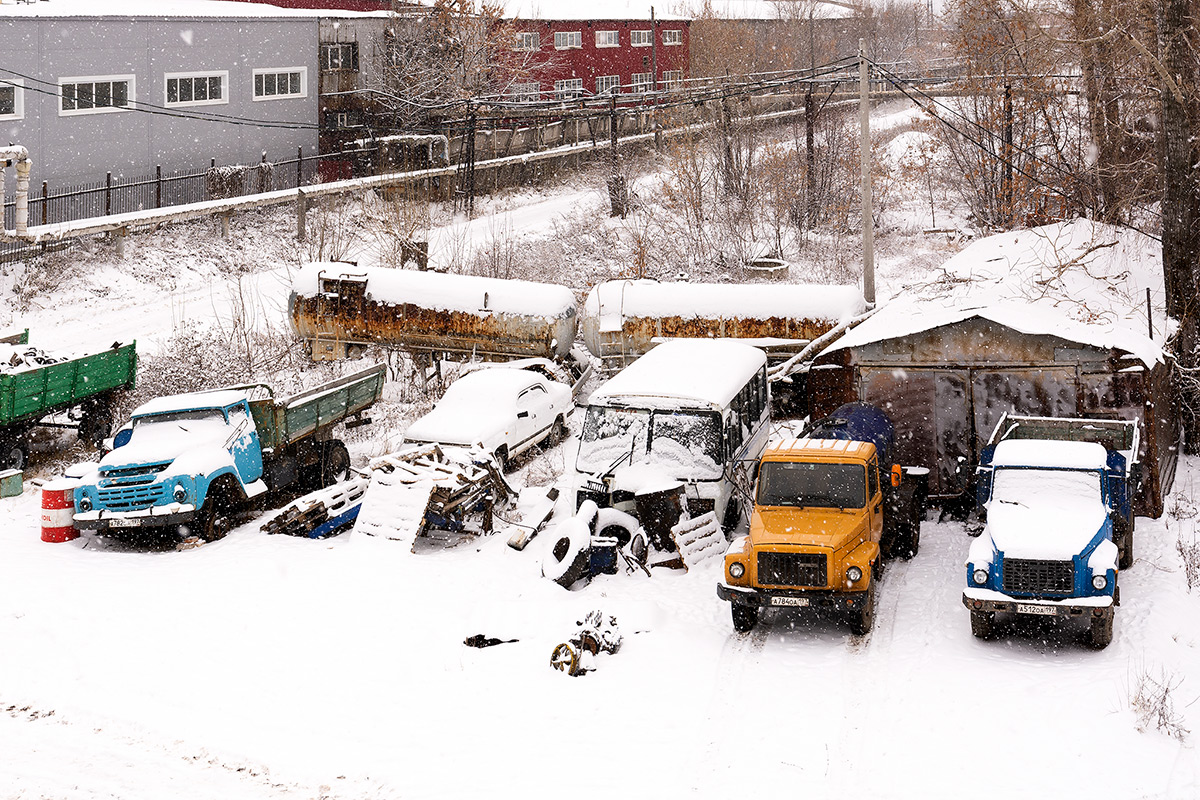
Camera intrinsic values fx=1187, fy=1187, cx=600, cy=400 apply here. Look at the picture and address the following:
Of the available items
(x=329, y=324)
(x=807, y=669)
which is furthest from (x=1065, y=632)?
(x=329, y=324)

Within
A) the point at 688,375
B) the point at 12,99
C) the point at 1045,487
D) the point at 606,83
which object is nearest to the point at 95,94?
the point at 12,99

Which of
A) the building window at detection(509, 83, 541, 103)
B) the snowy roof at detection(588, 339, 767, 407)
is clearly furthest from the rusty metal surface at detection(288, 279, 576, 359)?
the building window at detection(509, 83, 541, 103)

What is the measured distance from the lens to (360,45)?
150 feet

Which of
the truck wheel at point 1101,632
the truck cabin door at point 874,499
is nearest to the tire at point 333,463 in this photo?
the truck cabin door at point 874,499

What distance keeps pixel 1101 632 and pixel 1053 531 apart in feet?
3.77

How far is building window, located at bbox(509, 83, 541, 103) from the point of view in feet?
170

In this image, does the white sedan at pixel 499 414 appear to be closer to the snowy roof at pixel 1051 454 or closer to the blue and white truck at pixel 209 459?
the blue and white truck at pixel 209 459

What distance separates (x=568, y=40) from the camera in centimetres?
5747

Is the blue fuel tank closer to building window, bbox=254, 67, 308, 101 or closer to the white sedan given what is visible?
the white sedan

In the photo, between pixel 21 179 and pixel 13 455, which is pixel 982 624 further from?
pixel 21 179

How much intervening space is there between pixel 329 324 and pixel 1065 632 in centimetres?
1651

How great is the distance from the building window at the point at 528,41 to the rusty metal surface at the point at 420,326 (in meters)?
31.9

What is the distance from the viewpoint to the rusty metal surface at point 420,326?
934 inches

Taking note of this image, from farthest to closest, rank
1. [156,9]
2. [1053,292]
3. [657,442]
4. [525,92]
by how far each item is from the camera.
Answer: [525,92]
[156,9]
[1053,292]
[657,442]
